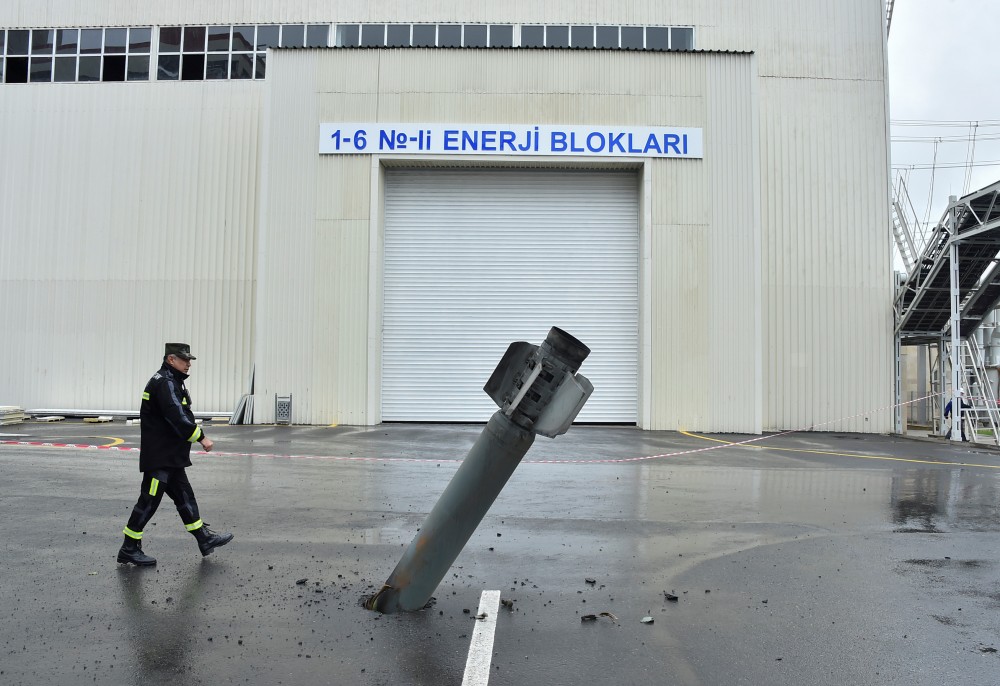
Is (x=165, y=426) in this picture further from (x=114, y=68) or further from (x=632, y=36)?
→ (x=114, y=68)

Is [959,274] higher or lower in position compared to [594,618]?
higher


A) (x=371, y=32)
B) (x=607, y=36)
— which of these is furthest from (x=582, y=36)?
(x=371, y=32)

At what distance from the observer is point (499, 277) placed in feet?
69.1

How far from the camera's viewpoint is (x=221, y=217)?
2238cm

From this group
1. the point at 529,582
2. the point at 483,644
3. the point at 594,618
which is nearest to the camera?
the point at 483,644

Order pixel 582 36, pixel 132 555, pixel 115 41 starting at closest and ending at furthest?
1. pixel 132 555
2. pixel 582 36
3. pixel 115 41

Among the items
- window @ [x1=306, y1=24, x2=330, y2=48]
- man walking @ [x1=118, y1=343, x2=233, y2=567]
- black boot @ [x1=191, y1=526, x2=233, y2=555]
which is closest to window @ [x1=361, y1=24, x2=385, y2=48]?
window @ [x1=306, y1=24, x2=330, y2=48]

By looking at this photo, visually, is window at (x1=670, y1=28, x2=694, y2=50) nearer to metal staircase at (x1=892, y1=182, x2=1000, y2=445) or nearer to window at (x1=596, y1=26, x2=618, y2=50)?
window at (x1=596, y1=26, x2=618, y2=50)

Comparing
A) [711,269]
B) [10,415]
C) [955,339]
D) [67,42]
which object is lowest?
[10,415]

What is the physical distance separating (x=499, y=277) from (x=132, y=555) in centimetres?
1585

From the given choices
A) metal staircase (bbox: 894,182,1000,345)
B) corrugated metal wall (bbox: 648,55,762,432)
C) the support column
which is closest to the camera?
metal staircase (bbox: 894,182,1000,345)

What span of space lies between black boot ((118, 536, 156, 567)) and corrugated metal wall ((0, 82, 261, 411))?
16.7m

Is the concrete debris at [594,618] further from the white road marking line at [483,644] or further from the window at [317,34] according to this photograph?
the window at [317,34]

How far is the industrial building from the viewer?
20.1m
